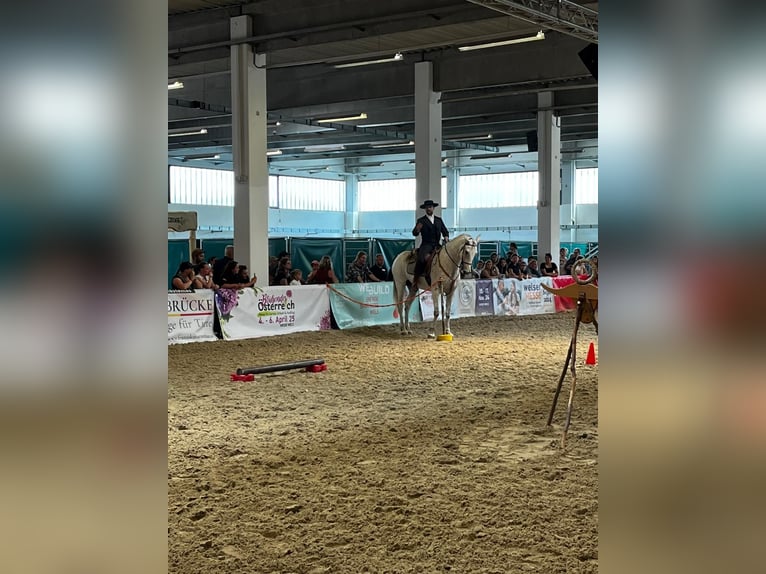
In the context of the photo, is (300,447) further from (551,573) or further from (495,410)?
(551,573)

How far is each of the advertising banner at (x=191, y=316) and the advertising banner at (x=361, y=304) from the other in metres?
2.91

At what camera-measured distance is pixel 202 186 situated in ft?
137

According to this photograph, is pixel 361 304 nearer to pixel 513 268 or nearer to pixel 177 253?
pixel 177 253

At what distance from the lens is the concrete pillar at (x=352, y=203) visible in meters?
46.6

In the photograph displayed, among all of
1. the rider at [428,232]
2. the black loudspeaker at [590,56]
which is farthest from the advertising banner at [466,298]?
the black loudspeaker at [590,56]

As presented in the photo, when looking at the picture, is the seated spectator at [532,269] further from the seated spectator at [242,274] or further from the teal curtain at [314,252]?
the seated spectator at [242,274]

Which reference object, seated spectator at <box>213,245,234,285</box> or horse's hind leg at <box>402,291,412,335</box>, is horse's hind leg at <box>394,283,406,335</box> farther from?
seated spectator at <box>213,245,234,285</box>

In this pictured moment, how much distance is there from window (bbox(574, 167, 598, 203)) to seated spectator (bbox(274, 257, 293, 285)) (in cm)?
2614

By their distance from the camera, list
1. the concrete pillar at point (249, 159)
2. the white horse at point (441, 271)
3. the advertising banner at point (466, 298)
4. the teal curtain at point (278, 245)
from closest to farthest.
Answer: the white horse at point (441, 271), the concrete pillar at point (249, 159), the advertising banner at point (466, 298), the teal curtain at point (278, 245)
